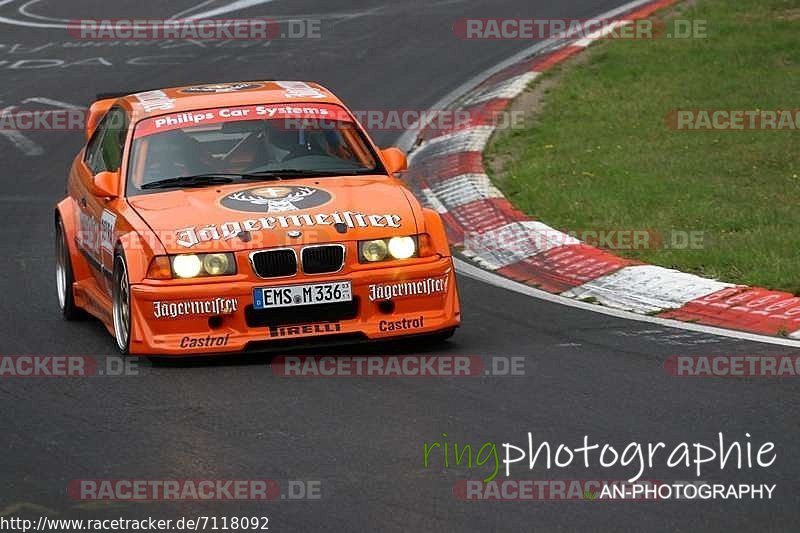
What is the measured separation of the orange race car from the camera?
852 cm

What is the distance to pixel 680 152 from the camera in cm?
1414

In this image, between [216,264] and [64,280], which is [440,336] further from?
[64,280]

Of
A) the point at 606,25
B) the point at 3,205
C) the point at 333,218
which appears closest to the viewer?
the point at 333,218

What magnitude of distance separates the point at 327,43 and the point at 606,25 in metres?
3.78

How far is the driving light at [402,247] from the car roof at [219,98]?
1687 mm

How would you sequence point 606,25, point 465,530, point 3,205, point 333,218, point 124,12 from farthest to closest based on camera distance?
point 124,12 → point 606,25 → point 3,205 → point 333,218 → point 465,530

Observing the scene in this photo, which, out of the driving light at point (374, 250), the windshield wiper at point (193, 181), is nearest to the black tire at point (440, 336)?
the driving light at point (374, 250)

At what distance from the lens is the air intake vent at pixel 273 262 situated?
8.54 m

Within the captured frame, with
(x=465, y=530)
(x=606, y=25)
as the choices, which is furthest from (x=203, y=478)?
(x=606, y=25)

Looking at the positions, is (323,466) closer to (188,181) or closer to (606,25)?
(188,181)

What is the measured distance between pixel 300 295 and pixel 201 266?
54cm

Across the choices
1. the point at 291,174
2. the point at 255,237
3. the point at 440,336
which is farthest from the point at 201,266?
the point at 440,336

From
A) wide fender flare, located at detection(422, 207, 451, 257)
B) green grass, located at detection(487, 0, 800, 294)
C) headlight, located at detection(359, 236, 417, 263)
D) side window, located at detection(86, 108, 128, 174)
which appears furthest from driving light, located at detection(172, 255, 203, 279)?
green grass, located at detection(487, 0, 800, 294)

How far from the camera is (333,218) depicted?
8742mm
